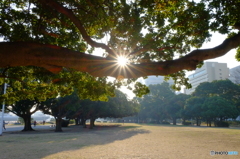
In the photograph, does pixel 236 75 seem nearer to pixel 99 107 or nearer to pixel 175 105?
pixel 175 105

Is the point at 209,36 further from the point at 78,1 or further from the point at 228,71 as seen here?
the point at 228,71

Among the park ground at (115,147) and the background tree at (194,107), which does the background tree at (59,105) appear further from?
the background tree at (194,107)

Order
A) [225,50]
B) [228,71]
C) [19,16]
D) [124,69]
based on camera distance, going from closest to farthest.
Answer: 1. [225,50]
2. [124,69]
3. [19,16]
4. [228,71]

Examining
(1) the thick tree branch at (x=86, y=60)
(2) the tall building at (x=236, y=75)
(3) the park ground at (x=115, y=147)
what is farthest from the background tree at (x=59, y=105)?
(2) the tall building at (x=236, y=75)

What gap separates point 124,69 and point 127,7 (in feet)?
7.61

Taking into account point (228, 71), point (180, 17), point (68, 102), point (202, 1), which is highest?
point (228, 71)

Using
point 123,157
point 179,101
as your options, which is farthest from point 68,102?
point 179,101

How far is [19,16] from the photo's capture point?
758 centimetres

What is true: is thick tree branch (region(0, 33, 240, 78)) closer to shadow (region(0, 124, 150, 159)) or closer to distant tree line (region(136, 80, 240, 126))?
shadow (region(0, 124, 150, 159))

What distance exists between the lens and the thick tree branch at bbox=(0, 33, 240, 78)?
4.80 meters

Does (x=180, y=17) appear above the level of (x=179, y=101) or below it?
above

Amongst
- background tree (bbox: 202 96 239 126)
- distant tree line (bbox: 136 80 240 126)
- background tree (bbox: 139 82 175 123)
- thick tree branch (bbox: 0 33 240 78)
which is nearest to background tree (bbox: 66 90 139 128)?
background tree (bbox: 202 96 239 126)

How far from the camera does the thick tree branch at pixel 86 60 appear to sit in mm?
4801

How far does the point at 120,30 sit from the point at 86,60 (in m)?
2.51
